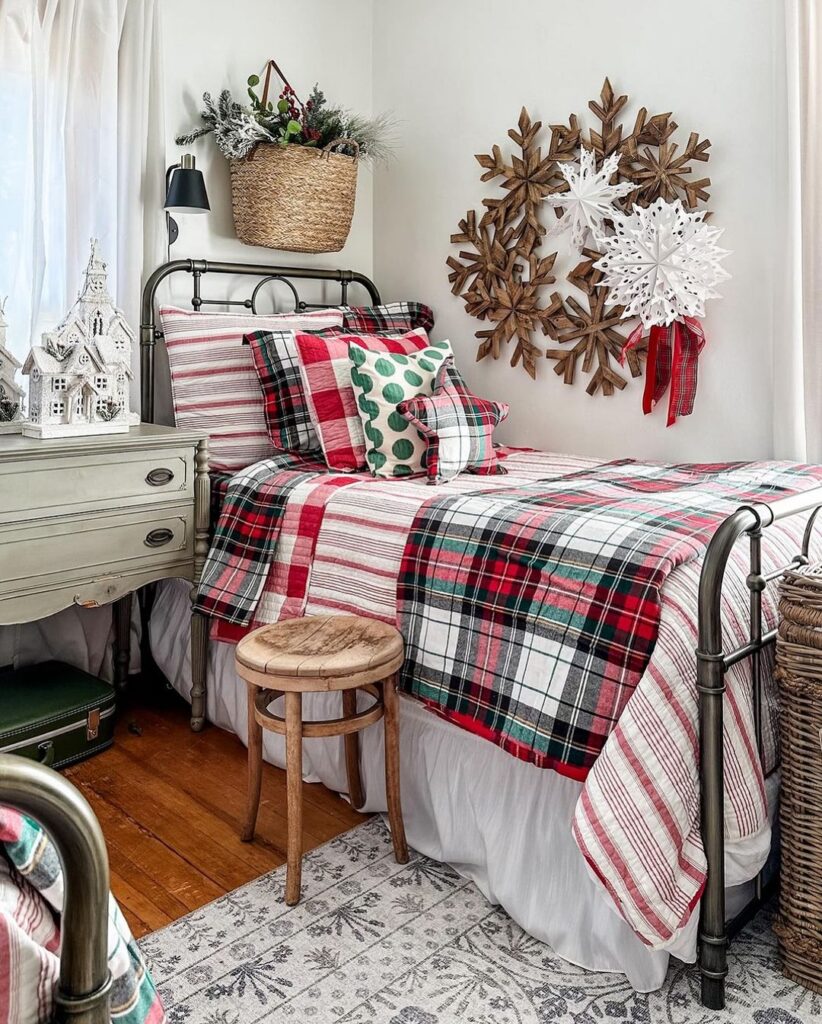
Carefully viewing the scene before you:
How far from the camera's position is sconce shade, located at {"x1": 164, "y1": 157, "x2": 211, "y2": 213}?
2.65m

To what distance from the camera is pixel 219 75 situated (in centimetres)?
293

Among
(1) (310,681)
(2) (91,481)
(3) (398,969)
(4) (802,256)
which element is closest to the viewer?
(3) (398,969)

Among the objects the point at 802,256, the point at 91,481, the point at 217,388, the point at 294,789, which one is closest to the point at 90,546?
the point at 91,481

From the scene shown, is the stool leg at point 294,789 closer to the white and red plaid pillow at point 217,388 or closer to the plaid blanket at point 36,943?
the plaid blanket at point 36,943

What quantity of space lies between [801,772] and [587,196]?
6.17 ft

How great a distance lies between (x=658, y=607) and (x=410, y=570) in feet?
2.00

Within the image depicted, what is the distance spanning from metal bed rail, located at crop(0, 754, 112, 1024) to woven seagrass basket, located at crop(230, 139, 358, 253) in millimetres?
2528

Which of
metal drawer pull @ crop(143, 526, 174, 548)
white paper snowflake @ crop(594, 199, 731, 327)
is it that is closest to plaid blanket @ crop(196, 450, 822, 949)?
metal drawer pull @ crop(143, 526, 174, 548)

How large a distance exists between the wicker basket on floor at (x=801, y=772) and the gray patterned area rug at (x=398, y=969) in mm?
85

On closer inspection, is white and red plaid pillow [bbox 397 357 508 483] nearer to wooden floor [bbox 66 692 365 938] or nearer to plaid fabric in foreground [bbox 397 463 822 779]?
plaid fabric in foreground [bbox 397 463 822 779]

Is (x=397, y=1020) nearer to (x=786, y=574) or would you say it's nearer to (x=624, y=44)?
(x=786, y=574)

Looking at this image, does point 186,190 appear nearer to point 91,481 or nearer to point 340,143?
point 340,143

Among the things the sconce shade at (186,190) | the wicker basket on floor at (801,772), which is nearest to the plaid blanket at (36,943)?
the wicker basket on floor at (801,772)

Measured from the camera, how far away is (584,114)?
279cm
